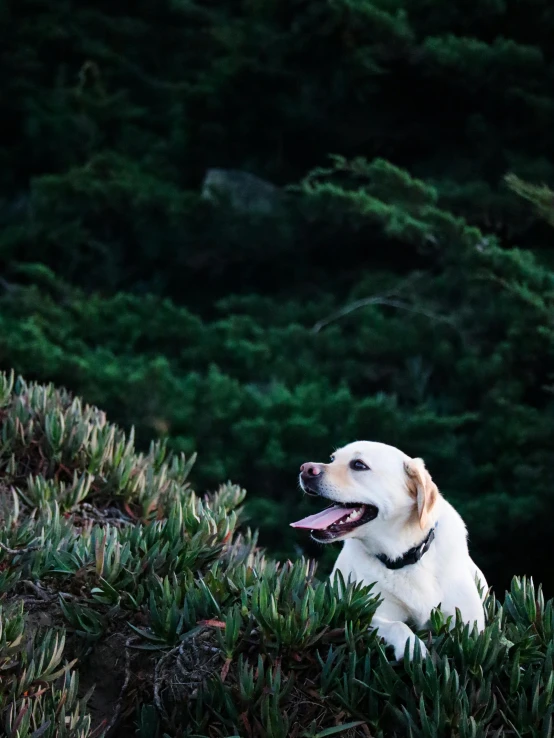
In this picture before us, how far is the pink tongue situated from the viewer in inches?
160

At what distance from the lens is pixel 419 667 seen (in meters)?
3.78

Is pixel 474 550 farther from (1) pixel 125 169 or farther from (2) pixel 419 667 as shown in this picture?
(1) pixel 125 169

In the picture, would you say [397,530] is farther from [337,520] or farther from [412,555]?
[337,520]

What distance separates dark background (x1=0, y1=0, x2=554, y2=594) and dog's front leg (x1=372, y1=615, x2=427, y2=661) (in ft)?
17.3

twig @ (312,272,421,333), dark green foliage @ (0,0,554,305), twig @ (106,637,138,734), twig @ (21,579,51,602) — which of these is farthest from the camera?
dark green foliage @ (0,0,554,305)

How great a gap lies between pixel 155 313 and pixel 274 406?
2605 millimetres

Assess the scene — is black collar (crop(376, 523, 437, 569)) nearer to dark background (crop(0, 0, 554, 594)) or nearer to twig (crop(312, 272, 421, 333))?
dark background (crop(0, 0, 554, 594))

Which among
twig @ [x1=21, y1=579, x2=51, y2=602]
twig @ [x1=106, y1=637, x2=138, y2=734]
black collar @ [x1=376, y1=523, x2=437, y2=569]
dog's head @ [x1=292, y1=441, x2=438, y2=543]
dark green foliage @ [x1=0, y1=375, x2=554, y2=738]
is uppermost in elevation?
dog's head @ [x1=292, y1=441, x2=438, y2=543]

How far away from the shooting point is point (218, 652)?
4152 mm

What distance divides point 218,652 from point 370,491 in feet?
2.87

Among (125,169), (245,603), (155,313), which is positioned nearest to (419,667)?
(245,603)

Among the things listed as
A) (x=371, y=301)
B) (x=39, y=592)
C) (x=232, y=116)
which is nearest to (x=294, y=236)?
(x=371, y=301)

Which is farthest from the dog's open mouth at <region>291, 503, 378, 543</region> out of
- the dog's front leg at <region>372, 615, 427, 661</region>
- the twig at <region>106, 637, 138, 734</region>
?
the twig at <region>106, 637, 138, 734</region>

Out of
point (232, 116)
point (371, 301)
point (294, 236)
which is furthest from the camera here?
point (232, 116)
